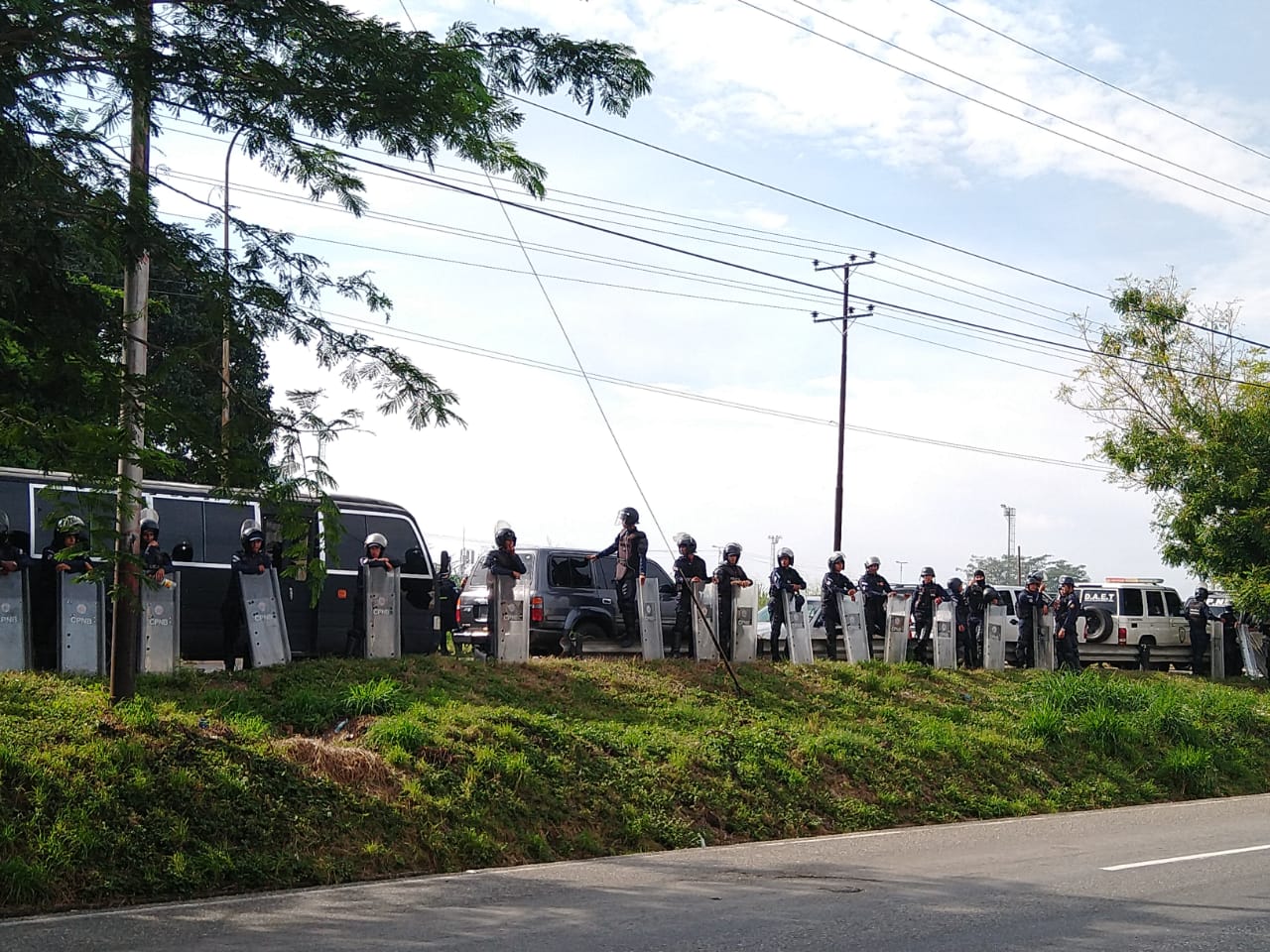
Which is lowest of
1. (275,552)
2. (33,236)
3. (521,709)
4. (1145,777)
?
(1145,777)

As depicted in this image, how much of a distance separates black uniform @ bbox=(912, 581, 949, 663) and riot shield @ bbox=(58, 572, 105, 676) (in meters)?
13.1

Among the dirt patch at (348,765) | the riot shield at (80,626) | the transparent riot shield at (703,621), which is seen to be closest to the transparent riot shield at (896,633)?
the transparent riot shield at (703,621)

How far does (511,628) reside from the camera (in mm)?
16438

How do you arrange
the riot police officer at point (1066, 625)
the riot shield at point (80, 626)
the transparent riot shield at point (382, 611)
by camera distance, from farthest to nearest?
1. the riot police officer at point (1066, 625)
2. the transparent riot shield at point (382, 611)
3. the riot shield at point (80, 626)

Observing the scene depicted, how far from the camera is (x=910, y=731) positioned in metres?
16.5

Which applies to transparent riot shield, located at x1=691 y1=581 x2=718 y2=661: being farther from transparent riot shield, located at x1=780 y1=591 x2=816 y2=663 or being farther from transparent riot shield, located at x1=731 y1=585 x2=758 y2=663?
transparent riot shield, located at x1=780 y1=591 x2=816 y2=663

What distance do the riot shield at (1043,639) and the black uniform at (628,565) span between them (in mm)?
9134

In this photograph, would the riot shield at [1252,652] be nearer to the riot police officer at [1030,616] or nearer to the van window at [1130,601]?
the van window at [1130,601]

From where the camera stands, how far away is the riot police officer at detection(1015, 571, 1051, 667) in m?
23.8

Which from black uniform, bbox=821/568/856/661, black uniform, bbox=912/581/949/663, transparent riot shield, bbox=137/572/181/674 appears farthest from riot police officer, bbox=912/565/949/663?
transparent riot shield, bbox=137/572/181/674

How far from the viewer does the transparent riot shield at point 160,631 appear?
44.9 feet

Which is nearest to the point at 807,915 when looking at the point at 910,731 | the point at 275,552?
the point at 910,731

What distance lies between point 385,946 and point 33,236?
4.88 metres

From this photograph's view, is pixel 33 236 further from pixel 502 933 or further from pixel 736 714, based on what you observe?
pixel 736 714
